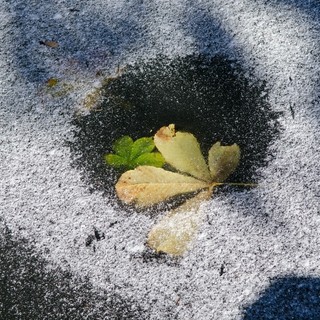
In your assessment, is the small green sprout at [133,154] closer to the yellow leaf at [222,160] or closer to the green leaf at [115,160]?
the green leaf at [115,160]

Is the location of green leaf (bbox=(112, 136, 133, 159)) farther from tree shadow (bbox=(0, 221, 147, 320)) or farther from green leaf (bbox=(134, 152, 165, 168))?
tree shadow (bbox=(0, 221, 147, 320))

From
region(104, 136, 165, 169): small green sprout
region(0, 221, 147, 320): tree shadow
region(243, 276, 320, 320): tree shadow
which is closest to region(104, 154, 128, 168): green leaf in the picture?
region(104, 136, 165, 169): small green sprout

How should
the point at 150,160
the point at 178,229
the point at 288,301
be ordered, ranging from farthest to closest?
the point at 150,160 < the point at 178,229 < the point at 288,301

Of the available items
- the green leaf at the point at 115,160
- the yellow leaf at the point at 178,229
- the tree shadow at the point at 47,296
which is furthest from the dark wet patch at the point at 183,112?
the tree shadow at the point at 47,296

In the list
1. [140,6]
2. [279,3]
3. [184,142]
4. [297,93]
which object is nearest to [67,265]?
[184,142]

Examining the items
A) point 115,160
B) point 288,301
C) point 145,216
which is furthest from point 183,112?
point 288,301

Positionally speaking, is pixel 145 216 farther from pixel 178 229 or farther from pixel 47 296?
pixel 47 296
